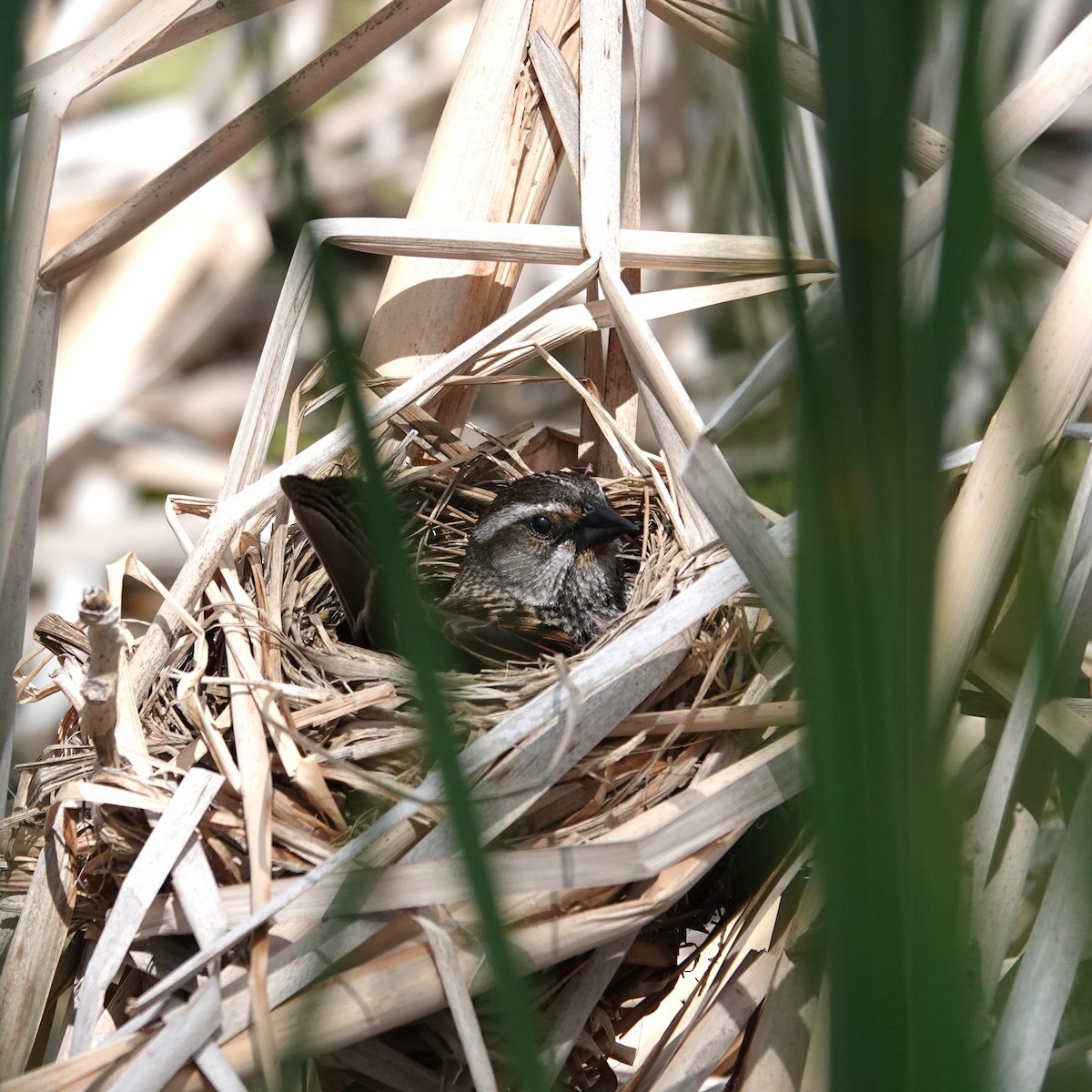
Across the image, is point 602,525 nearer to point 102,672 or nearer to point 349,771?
point 349,771

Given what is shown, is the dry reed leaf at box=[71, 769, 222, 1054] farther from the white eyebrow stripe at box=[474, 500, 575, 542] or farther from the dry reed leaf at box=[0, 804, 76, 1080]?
the white eyebrow stripe at box=[474, 500, 575, 542]

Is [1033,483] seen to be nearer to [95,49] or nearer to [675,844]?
[675,844]

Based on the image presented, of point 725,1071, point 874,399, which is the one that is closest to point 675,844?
point 725,1071

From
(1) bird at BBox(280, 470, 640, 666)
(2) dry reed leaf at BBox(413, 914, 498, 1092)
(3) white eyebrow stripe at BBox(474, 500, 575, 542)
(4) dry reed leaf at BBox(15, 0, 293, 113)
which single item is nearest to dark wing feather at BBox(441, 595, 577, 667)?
(1) bird at BBox(280, 470, 640, 666)

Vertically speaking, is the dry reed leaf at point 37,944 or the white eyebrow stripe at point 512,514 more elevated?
the white eyebrow stripe at point 512,514

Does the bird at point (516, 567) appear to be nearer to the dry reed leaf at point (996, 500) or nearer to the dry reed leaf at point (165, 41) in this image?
the dry reed leaf at point (165, 41)

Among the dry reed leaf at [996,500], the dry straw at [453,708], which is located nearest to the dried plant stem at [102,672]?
the dry straw at [453,708]

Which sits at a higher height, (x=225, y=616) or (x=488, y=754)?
(x=225, y=616)
